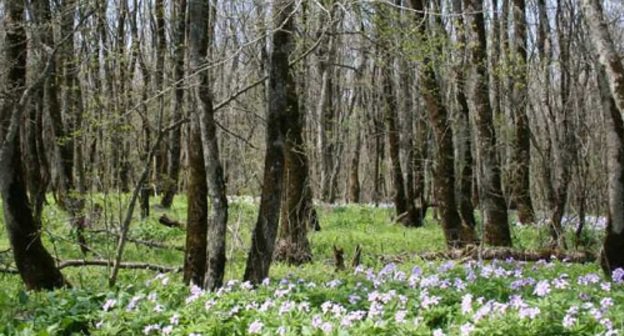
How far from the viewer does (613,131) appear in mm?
7453

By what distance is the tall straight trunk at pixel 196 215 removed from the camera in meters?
7.32

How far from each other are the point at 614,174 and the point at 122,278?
20.0 feet

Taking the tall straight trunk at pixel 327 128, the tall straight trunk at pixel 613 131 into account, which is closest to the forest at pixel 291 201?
the tall straight trunk at pixel 613 131

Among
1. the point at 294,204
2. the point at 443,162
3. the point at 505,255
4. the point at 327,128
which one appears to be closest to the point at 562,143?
the point at 443,162

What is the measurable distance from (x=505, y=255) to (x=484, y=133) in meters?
2.30

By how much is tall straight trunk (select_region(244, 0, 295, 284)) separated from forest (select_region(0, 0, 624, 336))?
0.02m

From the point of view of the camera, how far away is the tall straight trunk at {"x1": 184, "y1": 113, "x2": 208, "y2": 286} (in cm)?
732

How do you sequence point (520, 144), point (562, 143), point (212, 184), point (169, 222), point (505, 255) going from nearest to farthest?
point (212, 184) < point (505, 255) < point (562, 143) < point (520, 144) < point (169, 222)

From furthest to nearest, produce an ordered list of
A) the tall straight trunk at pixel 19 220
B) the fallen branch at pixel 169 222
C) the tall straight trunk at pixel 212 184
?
the fallen branch at pixel 169 222, the tall straight trunk at pixel 19 220, the tall straight trunk at pixel 212 184

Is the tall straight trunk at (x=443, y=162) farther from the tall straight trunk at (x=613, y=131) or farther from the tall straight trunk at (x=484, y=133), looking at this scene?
the tall straight trunk at (x=613, y=131)

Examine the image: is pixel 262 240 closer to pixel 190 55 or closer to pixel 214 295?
pixel 214 295

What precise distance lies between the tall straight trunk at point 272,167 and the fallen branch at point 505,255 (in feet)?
10.4

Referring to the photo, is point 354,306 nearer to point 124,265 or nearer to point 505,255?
point 505,255

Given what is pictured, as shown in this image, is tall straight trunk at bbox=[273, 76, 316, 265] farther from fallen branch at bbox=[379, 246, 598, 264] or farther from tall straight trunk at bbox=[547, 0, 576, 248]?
tall straight trunk at bbox=[547, 0, 576, 248]
